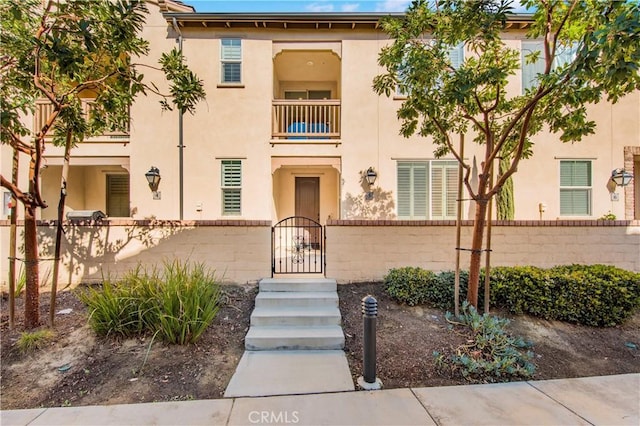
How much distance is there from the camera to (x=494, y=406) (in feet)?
10.1

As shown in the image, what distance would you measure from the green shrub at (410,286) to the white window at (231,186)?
209 inches

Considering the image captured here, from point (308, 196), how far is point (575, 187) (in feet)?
27.4

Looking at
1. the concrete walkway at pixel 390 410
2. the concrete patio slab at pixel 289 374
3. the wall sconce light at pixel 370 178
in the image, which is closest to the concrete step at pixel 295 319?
the concrete patio slab at pixel 289 374

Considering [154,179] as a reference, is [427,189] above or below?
below

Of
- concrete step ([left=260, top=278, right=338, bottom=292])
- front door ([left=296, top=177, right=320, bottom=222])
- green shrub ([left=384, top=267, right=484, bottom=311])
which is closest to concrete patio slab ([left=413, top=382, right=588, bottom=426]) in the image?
green shrub ([left=384, top=267, right=484, bottom=311])

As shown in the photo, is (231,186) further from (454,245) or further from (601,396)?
(601,396)

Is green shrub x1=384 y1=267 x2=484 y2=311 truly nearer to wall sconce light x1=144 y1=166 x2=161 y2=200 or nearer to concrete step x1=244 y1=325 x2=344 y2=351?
concrete step x1=244 y1=325 x2=344 y2=351

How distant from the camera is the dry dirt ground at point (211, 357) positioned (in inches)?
132

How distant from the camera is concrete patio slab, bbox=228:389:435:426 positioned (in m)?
2.83

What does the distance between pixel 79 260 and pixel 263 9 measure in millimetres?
8111

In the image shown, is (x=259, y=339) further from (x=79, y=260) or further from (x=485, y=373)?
(x=79, y=260)

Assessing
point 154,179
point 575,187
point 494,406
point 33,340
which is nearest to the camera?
point 494,406

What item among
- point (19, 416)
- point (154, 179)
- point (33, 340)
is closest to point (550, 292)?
point (19, 416)

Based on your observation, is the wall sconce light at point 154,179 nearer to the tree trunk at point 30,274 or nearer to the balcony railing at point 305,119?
the balcony railing at point 305,119
